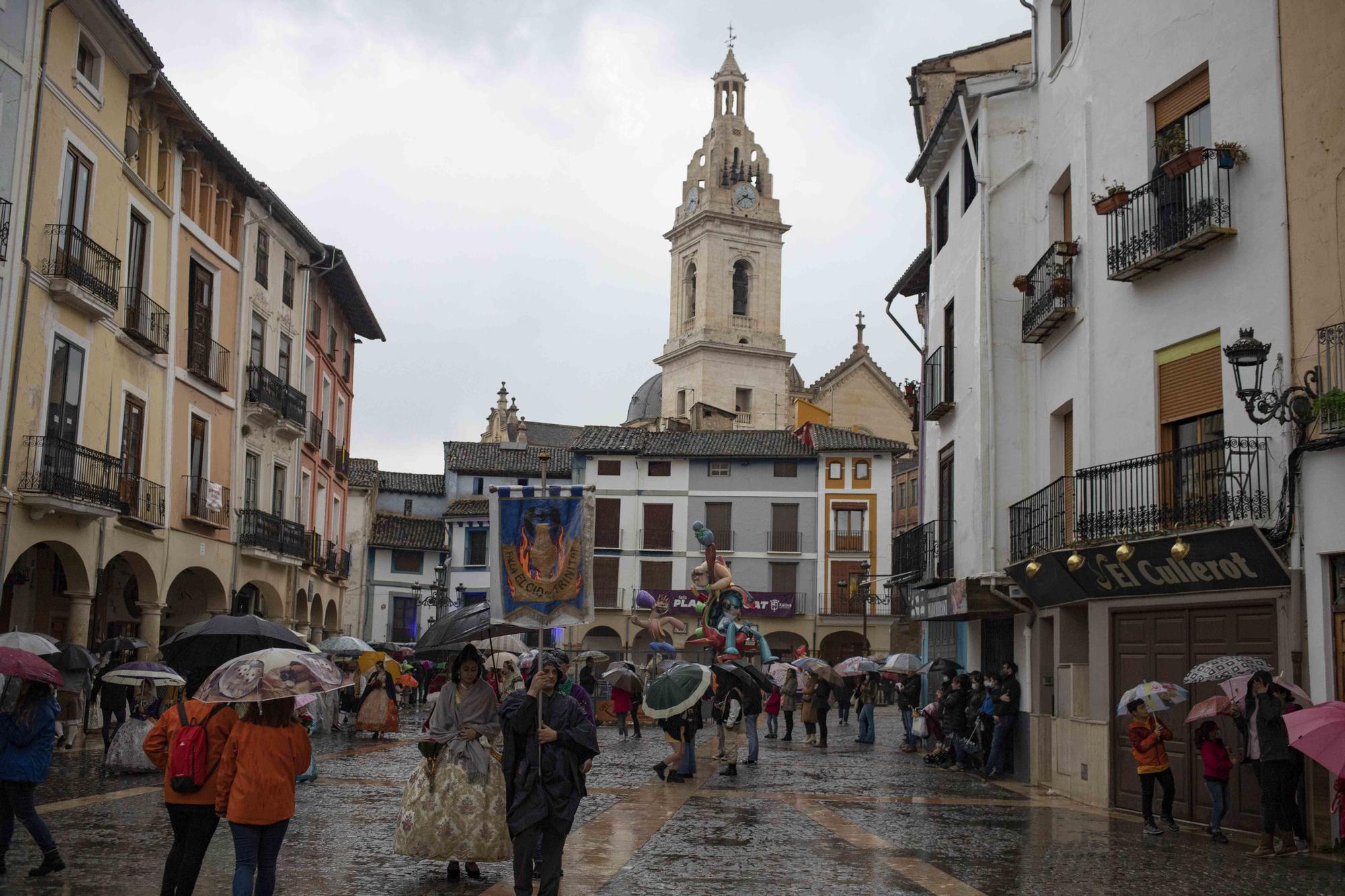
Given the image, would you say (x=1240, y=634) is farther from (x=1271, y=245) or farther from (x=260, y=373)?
(x=260, y=373)

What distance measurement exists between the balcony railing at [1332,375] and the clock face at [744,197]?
8388 cm

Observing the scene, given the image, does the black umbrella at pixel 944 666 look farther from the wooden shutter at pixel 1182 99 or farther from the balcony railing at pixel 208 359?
the balcony railing at pixel 208 359

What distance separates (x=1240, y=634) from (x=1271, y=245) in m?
4.00

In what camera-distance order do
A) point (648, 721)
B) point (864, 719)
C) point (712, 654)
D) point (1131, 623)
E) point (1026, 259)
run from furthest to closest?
point (648, 721) → point (864, 719) → point (712, 654) → point (1026, 259) → point (1131, 623)

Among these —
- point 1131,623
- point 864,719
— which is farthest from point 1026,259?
point 864,719

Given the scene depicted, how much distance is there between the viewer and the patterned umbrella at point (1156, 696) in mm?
14430

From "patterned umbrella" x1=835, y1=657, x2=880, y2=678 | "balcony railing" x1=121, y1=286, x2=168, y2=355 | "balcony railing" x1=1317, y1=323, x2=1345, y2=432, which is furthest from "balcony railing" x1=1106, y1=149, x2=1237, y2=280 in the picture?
"balcony railing" x1=121, y1=286, x2=168, y2=355

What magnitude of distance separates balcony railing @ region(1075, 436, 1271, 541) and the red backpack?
1019 cm

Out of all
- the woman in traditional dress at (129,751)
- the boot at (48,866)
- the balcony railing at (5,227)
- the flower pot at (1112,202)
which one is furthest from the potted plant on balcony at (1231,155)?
the balcony railing at (5,227)

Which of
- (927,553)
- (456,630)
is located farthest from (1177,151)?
(927,553)

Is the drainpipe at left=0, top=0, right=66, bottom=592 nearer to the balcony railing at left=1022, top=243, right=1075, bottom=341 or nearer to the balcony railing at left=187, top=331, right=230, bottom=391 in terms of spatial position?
the balcony railing at left=187, top=331, right=230, bottom=391

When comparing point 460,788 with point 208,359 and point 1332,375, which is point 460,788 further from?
point 208,359

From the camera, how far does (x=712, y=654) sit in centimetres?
2292

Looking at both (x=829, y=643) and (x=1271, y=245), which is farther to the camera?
(x=829, y=643)
